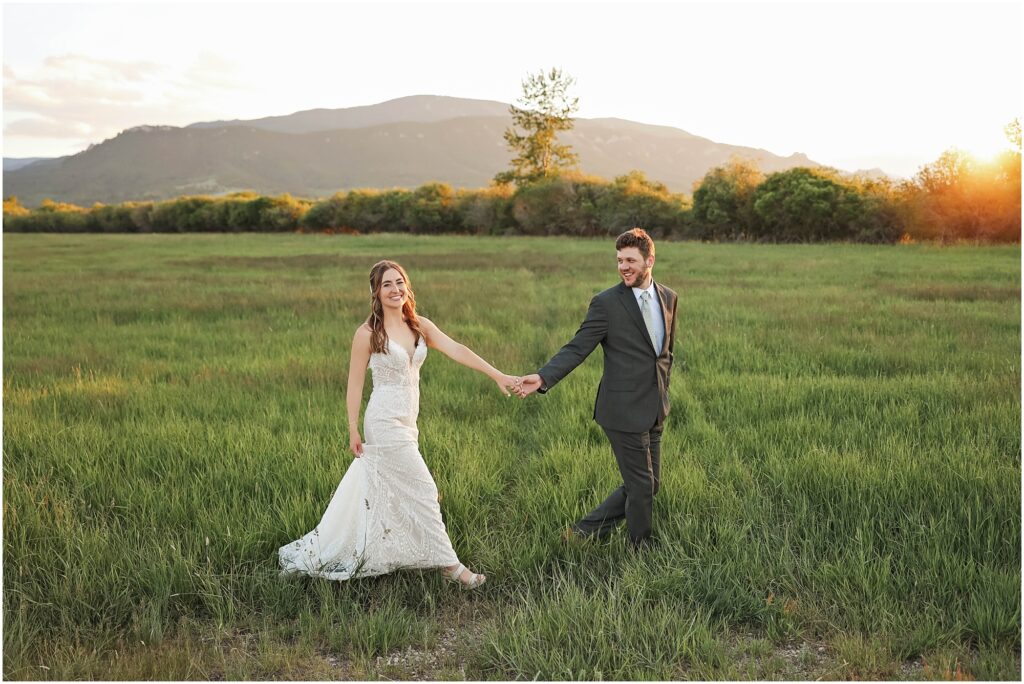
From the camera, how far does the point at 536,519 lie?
17.5 ft

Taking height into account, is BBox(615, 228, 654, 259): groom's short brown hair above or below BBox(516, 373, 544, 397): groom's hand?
above

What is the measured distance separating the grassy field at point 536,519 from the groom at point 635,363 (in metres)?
0.47

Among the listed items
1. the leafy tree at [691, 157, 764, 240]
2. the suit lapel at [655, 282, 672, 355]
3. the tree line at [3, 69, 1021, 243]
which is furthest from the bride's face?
the leafy tree at [691, 157, 764, 240]

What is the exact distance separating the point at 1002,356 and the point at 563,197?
53.1 m

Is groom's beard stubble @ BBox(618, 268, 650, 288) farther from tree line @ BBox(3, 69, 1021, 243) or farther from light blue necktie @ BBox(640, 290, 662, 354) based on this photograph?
tree line @ BBox(3, 69, 1021, 243)

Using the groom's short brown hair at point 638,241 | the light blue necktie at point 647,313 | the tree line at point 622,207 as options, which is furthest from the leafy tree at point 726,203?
the groom's short brown hair at point 638,241

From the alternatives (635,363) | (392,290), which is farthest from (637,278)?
(392,290)

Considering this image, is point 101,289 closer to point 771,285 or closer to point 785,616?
point 771,285

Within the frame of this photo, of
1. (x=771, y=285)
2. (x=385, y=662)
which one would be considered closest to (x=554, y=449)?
(x=385, y=662)

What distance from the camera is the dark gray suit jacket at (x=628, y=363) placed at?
4.75 m

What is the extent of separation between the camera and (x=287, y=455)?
6543 millimetres

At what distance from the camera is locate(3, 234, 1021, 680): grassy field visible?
3883 mm

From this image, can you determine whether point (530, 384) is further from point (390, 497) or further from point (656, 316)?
point (390, 497)

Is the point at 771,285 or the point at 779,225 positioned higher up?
the point at 779,225
